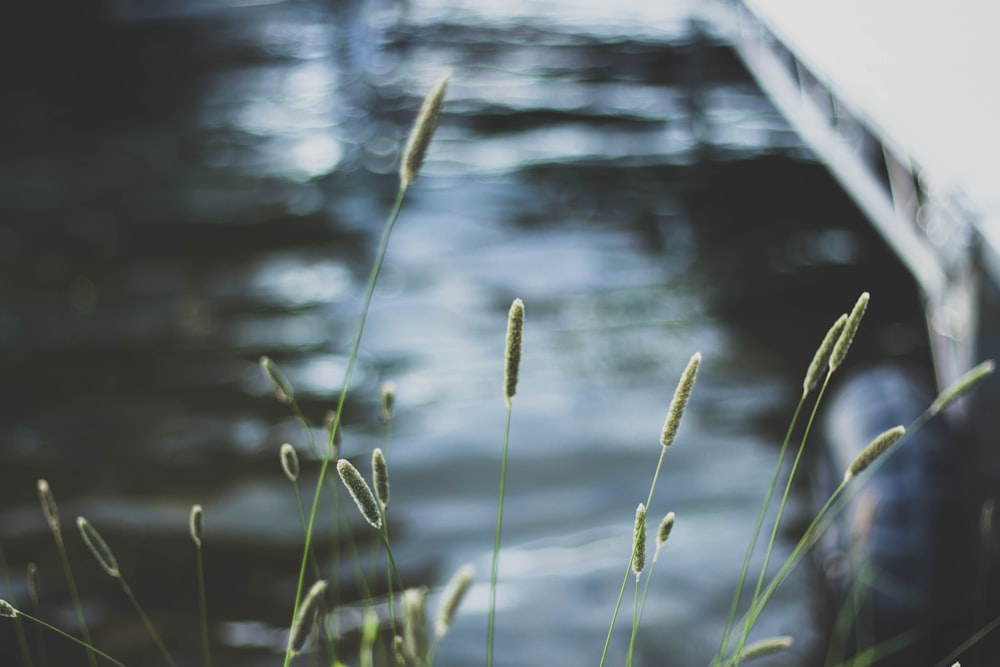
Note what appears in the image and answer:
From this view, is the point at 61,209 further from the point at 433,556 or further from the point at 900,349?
the point at 900,349

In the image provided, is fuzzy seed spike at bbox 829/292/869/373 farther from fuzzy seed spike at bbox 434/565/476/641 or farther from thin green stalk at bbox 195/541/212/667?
thin green stalk at bbox 195/541/212/667

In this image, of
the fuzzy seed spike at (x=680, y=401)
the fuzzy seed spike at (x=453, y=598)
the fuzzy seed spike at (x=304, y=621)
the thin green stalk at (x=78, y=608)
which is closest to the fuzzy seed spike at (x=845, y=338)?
the fuzzy seed spike at (x=680, y=401)

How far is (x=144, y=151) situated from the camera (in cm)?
694

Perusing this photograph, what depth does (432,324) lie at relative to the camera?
4.48 meters

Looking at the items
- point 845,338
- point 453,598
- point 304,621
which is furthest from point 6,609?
point 845,338

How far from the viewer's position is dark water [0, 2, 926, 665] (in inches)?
111

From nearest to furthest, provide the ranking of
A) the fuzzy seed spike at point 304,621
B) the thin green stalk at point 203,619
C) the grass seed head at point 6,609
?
the grass seed head at point 6,609 → the fuzzy seed spike at point 304,621 → the thin green stalk at point 203,619

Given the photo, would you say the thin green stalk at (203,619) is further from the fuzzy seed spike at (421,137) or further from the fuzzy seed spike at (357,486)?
A: the fuzzy seed spike at (421,137)

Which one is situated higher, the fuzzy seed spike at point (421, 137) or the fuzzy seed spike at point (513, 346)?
the fuzzy seed spike at point (421, 137)

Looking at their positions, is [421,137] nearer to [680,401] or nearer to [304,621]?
[680,401]

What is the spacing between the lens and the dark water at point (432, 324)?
2.82m

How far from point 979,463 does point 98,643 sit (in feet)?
6.90

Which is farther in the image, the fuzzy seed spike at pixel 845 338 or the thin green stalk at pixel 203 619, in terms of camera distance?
A: the thin green stalk at pixel 203 619

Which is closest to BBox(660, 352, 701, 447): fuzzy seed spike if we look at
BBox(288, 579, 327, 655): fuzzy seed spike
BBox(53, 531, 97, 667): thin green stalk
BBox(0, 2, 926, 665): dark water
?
BBox(288, 579, 327, 655): fuzzy seed spike
